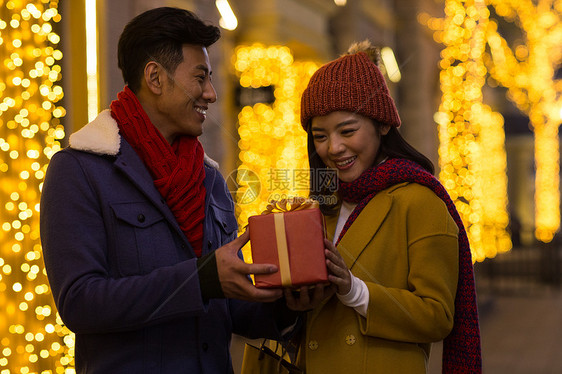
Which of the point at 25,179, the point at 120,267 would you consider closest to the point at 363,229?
the point at 120,267

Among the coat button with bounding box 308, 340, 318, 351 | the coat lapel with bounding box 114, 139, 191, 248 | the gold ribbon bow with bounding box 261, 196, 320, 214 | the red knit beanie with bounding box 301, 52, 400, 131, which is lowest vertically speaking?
the coat button with bounding box 308, 340, 318, 351

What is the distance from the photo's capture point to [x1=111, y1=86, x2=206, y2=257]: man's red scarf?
1726 mm

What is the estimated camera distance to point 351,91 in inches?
76.7

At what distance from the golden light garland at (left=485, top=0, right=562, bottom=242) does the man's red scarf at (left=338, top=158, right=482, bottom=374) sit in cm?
1026

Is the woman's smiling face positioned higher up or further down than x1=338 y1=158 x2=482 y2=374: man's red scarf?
higher up

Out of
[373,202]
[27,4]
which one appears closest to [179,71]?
[373,202]

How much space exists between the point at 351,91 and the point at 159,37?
66 cm

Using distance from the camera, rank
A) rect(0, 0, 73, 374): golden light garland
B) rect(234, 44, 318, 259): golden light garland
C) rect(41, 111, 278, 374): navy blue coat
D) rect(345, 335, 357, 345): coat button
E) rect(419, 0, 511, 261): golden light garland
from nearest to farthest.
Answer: rect(41, 111, 278, 374): navy blue coat < rect(345, 335, 357, 345): coat button < rect(0, 0, 73, 374): golden light garland < rect(419, 0, 511, 261): golden light garland < rect(234, 44, 318, 259): golden light garland

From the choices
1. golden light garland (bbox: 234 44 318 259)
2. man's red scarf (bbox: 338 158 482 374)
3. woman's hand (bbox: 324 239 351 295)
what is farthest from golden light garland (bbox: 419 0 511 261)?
woman's hand (bbox: 324 239 351 295)

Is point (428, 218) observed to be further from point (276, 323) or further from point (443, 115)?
point (443, 115)

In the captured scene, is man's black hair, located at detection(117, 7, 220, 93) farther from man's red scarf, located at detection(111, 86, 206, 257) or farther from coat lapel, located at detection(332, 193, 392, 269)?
coat lapel, located at detection(332, 193, 392, 269)

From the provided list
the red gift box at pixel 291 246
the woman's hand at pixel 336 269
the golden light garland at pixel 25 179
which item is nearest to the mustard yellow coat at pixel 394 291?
the woman's hand at pixel 336 269

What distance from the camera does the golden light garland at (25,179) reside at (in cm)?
282

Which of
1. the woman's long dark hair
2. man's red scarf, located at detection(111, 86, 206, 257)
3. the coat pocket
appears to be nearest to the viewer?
the coat pocket
